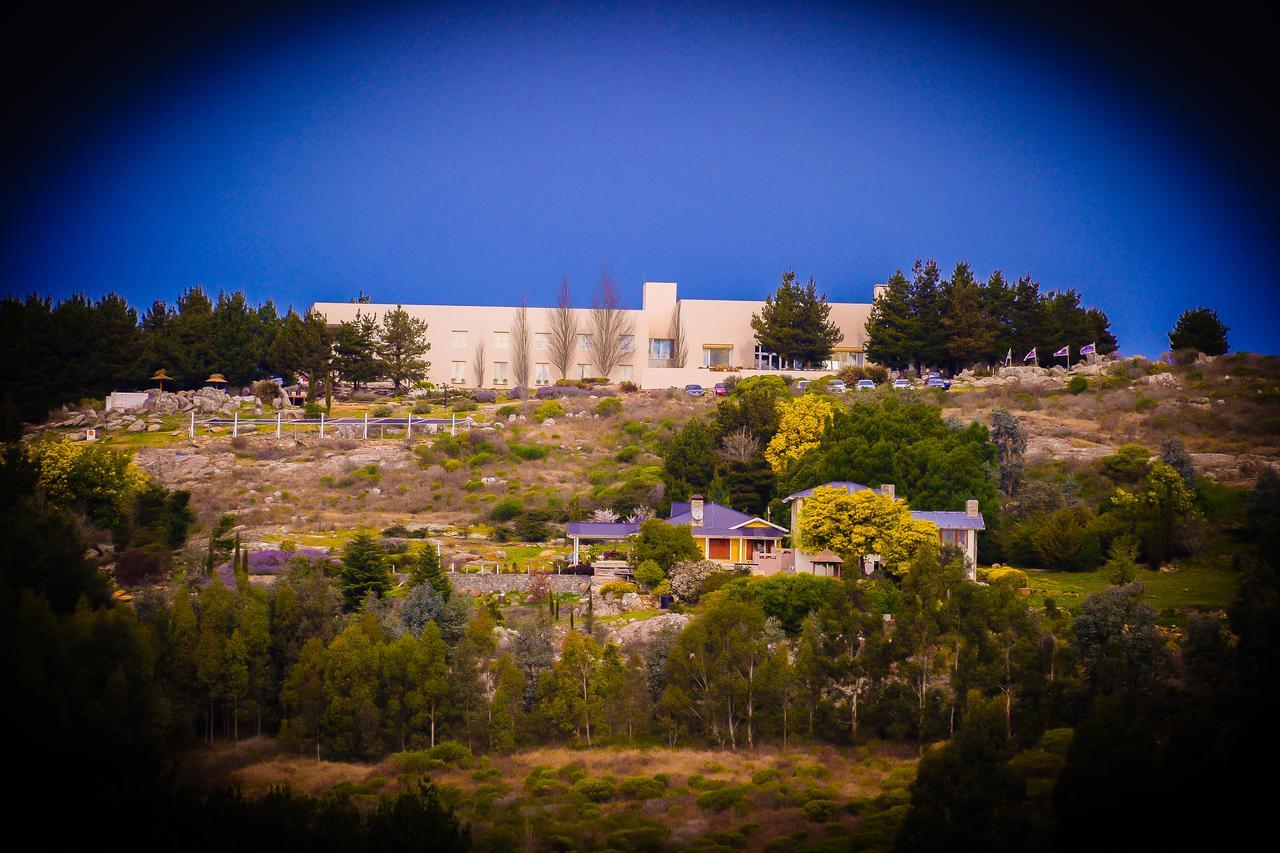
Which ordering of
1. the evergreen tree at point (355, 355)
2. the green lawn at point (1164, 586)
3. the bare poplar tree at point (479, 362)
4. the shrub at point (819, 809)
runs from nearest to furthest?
the shrub at point (819, 809)
the green lawn at point (1164, 586)
the evergreen tree at point (355, 355)
the bare poplar tree at point (479, 362)

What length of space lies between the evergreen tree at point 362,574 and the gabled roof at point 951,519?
13892 mm

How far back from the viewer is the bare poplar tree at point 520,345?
2618 inches

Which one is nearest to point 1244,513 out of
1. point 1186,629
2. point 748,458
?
point 1186,629

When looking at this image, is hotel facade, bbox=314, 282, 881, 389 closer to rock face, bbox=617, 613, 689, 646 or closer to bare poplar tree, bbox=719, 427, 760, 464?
bare poplar tree, bbox=719, 427, 760, 464

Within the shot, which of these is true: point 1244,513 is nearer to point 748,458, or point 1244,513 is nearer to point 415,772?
point 748,458

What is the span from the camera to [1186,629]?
24.5 metres

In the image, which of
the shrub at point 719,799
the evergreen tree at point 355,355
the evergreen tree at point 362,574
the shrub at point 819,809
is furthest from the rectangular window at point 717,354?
the shrub at point 819,809

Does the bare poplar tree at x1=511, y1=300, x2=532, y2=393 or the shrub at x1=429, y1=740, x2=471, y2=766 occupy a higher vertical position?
the bare poplar tree at x1=511, y1=300, x2=532, y2=393

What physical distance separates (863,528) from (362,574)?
41.2ft

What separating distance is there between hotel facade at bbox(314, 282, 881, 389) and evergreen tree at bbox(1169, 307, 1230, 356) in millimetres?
15617

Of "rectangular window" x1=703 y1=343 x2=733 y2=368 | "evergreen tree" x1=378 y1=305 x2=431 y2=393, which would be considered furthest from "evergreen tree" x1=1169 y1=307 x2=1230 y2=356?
"evergreen tree" x1=378 y1=305 x2=431 y2=393

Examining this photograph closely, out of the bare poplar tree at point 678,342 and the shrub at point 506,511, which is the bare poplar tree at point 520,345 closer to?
the bare poplar tree at point 678,342

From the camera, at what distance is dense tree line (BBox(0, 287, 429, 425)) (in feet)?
167

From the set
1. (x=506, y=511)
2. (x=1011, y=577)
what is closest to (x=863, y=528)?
(x=1011, y=577)
